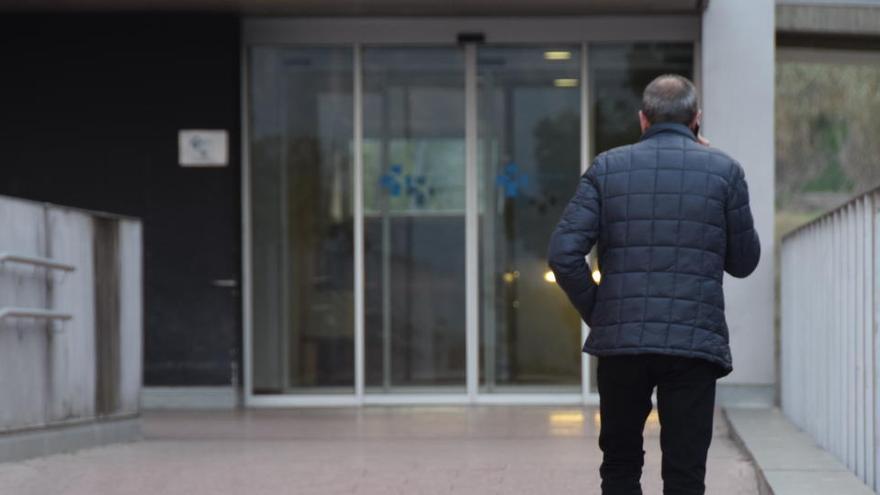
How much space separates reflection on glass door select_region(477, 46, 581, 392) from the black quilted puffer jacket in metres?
7.44

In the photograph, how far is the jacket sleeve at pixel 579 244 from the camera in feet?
15.0

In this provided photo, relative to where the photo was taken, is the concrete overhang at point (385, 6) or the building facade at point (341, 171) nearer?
the concrete overhang at point (385, 6)

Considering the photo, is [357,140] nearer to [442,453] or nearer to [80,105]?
[80,105]

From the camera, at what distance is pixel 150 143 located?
12.0 meters

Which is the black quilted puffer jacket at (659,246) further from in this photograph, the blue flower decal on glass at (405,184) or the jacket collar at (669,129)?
the blue flower decal on glass at (405,184)

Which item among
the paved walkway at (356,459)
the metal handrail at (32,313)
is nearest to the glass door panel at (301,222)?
the paved walkway at (356,459)

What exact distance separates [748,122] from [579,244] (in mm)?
7070

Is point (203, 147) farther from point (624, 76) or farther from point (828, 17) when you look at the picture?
point (828, 17)

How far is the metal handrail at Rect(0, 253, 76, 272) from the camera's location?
726 centimetres

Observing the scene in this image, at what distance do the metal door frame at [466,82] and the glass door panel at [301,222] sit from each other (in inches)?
3.1


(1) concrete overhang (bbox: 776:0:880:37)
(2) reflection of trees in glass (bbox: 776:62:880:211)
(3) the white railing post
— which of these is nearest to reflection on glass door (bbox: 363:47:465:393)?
(1) concrete overhang (bbox: 776:0:880:37)

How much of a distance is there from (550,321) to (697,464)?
25.0 feet

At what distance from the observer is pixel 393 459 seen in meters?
7.99

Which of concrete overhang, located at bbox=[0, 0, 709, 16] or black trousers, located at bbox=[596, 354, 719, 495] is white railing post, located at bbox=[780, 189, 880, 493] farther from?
concrete overhang, located at bbox=[0, 0, 709, 16]
